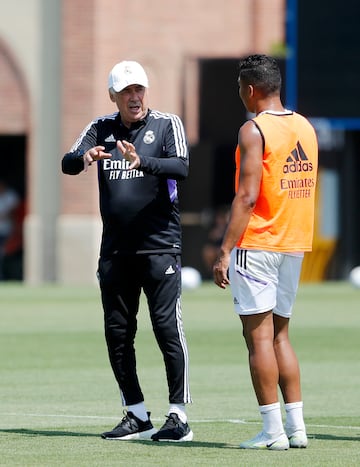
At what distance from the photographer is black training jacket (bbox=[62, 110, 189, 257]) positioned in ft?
31.7

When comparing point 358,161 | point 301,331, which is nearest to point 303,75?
point 358,161

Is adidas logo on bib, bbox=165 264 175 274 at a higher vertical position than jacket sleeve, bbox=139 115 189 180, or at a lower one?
lower

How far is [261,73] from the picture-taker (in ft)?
29.6

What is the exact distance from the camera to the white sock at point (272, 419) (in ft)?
29.4

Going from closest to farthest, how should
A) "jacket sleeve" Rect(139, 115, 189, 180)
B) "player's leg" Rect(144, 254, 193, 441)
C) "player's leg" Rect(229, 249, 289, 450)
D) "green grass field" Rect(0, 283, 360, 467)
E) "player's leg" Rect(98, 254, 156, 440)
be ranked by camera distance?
"green grass field" Rect(0, 283, 360, 467) < "player's leg" Rect(229, 249, 289, 450) < "jacket sleeve" Rect(139, 115, 189, 180) < "player's leg" Rect(144, 254, 193, 441) < "player's leg" Rect(98, 254, 156, 440)

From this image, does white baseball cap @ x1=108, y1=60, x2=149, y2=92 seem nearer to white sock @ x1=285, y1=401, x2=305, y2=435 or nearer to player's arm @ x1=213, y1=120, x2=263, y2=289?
player's arm @ x1=213, y1=120, x2=263, y2=289

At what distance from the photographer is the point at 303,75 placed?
3316 cm

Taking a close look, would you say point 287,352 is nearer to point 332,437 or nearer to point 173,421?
point 332,437

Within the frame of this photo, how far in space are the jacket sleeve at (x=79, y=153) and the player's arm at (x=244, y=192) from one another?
1.22 m

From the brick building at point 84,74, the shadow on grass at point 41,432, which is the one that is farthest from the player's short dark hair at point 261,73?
the brick building at point 84,74

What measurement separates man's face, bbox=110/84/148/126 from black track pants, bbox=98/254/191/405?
35.7 inches

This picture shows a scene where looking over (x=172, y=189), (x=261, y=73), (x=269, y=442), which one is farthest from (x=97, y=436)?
(x=261, y=73)

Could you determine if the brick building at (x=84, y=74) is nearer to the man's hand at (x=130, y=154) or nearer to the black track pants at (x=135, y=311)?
the black track pants at (x=135, y=311)

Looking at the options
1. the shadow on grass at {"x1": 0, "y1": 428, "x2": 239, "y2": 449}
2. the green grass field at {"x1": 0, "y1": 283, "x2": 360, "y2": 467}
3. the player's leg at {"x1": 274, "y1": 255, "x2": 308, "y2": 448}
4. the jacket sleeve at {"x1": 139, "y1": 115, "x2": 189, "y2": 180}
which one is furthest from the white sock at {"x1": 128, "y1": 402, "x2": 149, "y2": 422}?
the jacket sleeve at {"x1": 139, "y1": 115, "x2": 189, "y2": 180}
